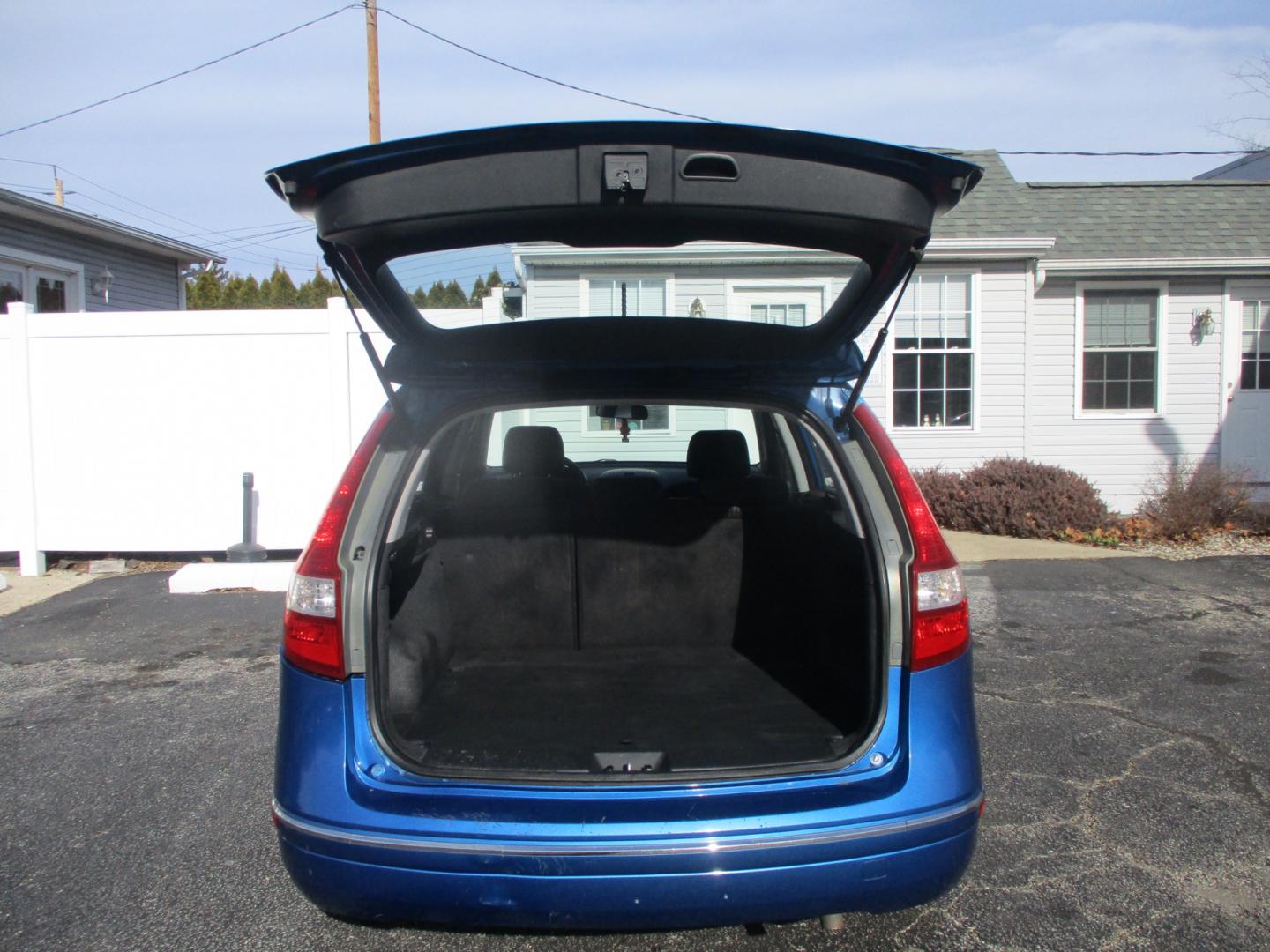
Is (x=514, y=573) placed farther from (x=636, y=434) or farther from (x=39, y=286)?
(x=39, y=286)

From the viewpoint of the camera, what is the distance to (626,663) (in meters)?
3.26

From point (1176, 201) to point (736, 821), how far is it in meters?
12.3

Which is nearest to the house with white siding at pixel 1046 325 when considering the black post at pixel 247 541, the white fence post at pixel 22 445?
the black post at pixel 247 541

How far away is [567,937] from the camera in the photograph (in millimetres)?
2494

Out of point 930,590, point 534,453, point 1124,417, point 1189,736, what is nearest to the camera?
point 930,590

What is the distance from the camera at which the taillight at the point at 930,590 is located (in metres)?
2.17

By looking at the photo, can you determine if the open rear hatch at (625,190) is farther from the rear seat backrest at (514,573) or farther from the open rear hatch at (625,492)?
the rear seat backrest at (514,573)

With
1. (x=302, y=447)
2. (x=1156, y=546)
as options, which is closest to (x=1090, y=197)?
(x=1156, y=546)

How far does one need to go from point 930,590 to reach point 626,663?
4.39 feet

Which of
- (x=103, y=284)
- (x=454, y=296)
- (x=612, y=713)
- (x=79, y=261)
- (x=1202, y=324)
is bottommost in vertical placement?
(x=612, y=713)

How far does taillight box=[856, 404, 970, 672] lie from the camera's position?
2166mm

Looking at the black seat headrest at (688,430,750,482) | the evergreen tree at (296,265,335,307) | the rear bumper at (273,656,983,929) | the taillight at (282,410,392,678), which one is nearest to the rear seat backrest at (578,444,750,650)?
the black seat headrest at (688,430,750,482)

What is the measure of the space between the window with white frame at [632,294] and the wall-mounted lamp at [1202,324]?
6.01m

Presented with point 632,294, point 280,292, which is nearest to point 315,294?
point 280,292
